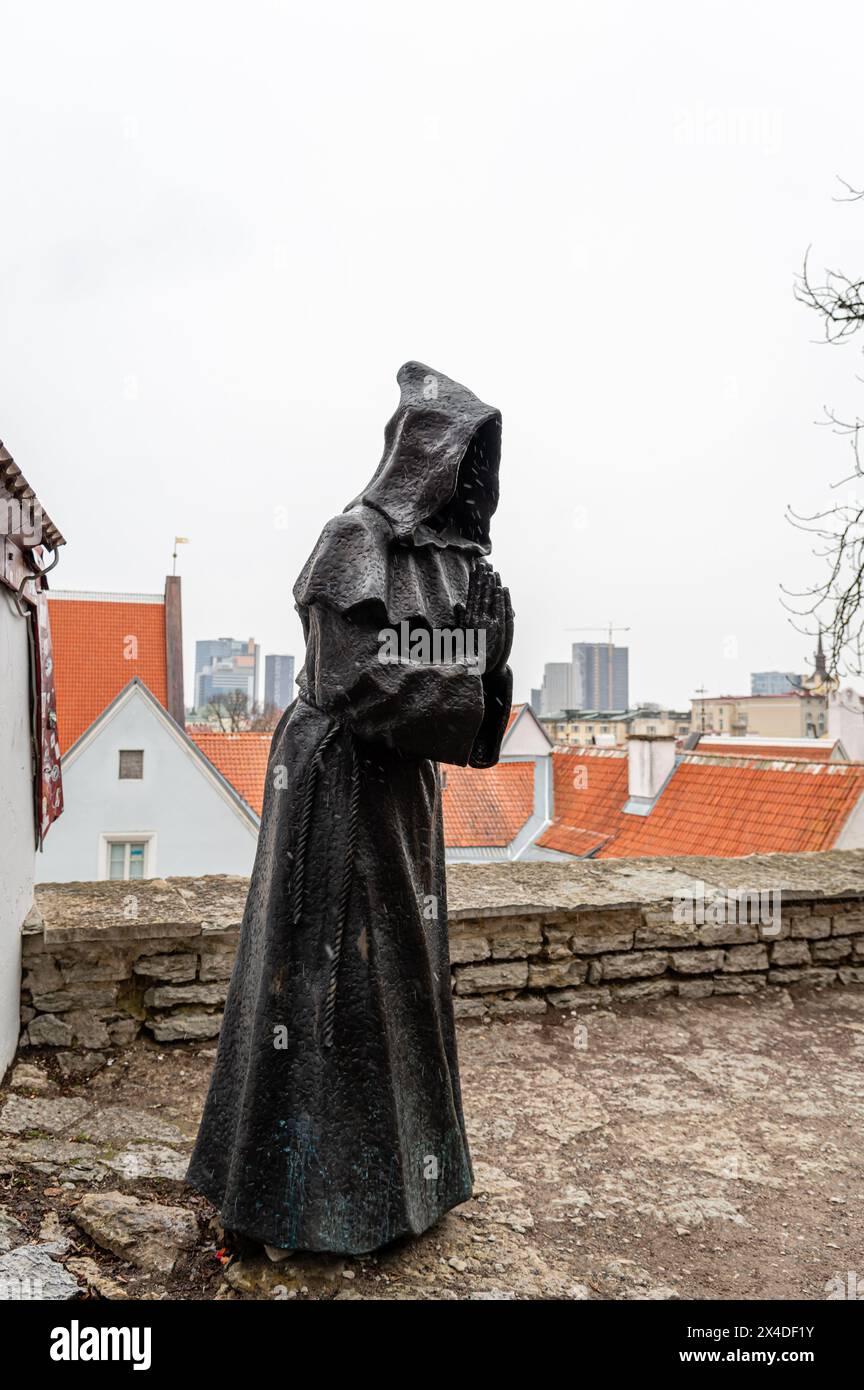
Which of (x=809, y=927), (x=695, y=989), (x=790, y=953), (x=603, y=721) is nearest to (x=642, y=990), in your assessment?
(x=695, y=989)

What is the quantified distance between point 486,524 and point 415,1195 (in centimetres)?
171

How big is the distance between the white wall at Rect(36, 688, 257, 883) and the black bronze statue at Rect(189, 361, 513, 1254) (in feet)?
39.2

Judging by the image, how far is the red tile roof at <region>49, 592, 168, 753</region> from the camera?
52.4 ft

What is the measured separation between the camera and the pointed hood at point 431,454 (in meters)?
2.18

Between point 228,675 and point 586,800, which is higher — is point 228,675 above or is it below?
above

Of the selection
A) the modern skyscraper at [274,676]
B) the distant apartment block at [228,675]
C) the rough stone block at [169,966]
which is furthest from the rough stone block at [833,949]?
the distant apartment block at [228,675]

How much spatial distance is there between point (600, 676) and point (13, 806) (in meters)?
71.5

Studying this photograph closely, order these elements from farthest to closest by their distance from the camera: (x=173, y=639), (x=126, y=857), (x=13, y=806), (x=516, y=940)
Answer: (x=173, y=639) → (x=126, y=857) → (x=516, y=940) → (x=13, y=806)

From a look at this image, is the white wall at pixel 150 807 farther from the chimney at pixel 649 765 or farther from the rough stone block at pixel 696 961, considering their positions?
the rough stone block at pixel 696 961

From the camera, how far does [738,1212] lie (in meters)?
2.62

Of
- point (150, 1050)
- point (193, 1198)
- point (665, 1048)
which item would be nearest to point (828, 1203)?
point (665, 1048)

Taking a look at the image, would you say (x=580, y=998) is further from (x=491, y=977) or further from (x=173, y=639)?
(x=173, y=639)

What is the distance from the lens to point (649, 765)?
15.3m

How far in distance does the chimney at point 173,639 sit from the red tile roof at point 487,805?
533 cm
